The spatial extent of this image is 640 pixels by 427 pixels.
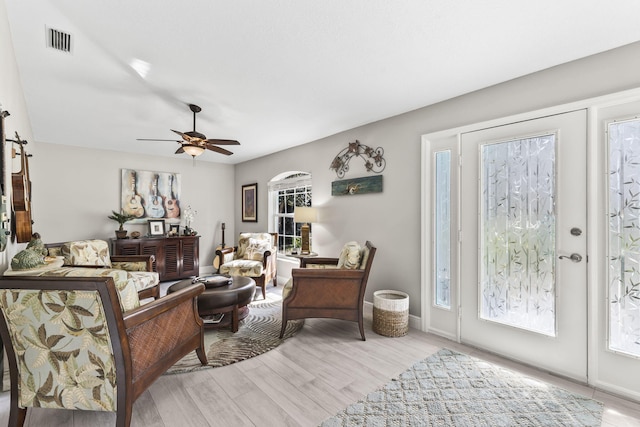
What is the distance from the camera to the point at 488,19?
172 centimetres

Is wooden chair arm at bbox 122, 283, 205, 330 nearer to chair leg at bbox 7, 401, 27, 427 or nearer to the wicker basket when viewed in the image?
chair leg at bbox 7, 401, 27, 427

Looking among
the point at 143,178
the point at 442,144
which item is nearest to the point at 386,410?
the point at 442,144

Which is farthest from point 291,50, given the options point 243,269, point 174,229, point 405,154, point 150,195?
point 174,229

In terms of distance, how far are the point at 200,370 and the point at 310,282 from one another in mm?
1172

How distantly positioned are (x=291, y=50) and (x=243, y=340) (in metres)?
2.59

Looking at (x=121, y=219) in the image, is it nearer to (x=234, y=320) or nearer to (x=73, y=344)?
(x=234, y=320)

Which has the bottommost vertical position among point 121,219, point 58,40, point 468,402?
point 468,402

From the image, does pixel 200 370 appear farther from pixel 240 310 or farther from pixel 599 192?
pixel 599 192

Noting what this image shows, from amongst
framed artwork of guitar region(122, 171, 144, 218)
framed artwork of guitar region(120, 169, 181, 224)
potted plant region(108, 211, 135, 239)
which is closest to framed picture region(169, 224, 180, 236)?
framed artwork of guitar region(120, 169, 181, 224)

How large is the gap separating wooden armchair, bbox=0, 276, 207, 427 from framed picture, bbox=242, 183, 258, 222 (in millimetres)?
4148

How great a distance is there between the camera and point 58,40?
6.30ft

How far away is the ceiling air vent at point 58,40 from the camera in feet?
6.09

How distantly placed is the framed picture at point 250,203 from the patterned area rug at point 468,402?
424 cm

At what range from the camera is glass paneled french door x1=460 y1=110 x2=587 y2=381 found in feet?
7.13
